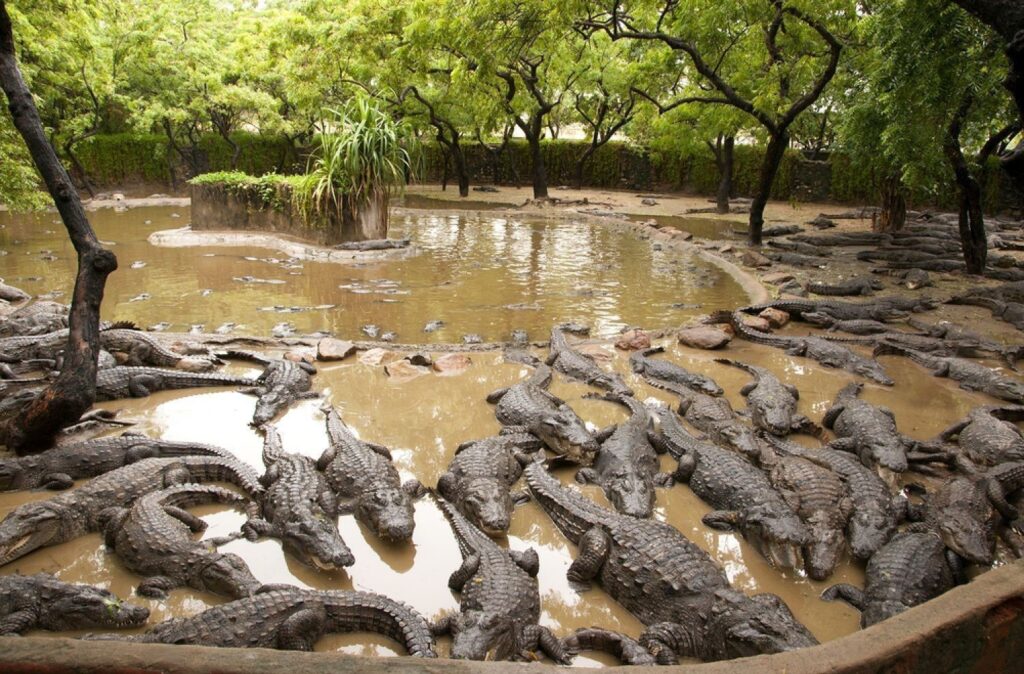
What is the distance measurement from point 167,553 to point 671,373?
185 inches

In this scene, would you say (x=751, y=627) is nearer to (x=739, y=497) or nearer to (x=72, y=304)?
(x=739, y=497)

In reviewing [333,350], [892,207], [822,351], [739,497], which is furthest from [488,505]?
[892,207]

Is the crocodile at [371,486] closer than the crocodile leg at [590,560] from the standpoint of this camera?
No

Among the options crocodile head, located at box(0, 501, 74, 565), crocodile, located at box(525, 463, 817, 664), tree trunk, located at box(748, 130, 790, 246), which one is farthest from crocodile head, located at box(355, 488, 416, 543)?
tree trunk, located at box(748, 130, 790, 246)

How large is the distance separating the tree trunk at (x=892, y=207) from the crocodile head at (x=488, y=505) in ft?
50.2

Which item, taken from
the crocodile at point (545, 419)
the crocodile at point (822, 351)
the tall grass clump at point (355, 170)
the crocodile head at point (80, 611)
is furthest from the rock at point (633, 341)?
the tall grass clump at point (355, 170)

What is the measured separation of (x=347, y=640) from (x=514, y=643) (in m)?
0.80

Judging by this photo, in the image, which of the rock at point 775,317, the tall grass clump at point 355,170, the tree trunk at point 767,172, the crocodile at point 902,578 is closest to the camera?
the crocodile at point 902,578

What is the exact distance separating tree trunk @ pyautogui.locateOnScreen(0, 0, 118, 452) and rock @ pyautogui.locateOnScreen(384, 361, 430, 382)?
259 centimetres

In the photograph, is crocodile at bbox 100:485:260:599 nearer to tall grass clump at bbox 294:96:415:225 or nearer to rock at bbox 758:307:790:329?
rock at bbox 758:307:790:329

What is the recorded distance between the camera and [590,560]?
11.9ft

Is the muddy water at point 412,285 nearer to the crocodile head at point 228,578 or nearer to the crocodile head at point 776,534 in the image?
the crocodile head at point 776,534

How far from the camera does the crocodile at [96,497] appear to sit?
3.70 metres

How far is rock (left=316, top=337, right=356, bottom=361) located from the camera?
7.06 m
